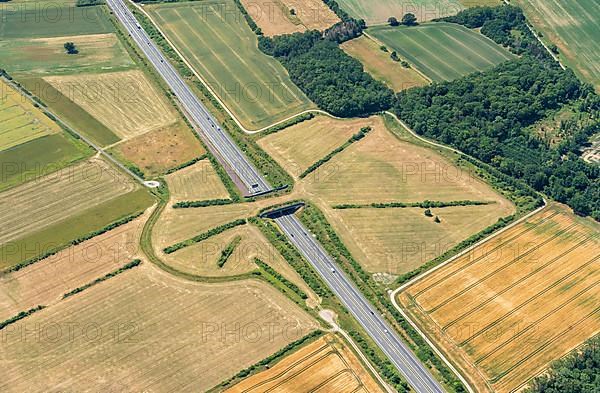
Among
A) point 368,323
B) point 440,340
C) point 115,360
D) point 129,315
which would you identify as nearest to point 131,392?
point 115,360

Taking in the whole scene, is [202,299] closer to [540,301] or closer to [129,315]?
[129,315]

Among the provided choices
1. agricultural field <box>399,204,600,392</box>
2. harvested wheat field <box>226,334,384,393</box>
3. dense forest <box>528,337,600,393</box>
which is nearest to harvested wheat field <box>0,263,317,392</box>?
harvested wheat field <box>226,334,384,393</box>

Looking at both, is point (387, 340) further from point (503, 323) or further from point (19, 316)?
point (19, 316)

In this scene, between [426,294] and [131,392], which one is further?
[426,294]

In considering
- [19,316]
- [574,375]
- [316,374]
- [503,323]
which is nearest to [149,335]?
[19,316]

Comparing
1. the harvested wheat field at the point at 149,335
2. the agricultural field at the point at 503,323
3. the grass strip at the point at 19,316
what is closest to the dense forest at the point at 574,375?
the agricultural field at the point at 503,323

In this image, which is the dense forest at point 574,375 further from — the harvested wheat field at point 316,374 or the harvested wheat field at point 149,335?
the harvested wheat field at point 149,335

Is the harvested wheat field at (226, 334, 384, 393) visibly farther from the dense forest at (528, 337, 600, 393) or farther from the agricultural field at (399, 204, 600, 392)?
the dense forest at (528, 337, 600, 393)
